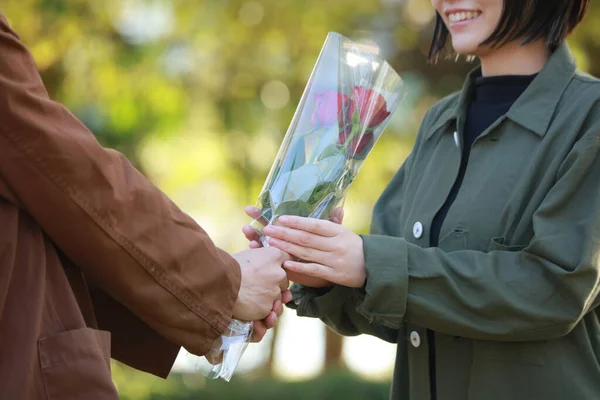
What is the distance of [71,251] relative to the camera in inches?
76.1

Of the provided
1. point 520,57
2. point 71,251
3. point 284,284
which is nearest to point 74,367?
point 71,251

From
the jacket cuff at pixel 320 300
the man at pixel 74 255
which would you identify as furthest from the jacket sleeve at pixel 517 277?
the man at pixel 74 255

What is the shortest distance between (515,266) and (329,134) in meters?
0.61

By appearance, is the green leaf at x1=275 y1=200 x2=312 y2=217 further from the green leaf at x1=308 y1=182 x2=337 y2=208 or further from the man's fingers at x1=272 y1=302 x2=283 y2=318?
the man's fingers at x1=272 y1=302 x2=283 y2=318

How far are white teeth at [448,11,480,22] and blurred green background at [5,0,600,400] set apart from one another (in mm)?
3237

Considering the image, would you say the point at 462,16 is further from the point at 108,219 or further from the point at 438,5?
the point at 108,219

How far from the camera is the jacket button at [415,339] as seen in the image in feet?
8.23

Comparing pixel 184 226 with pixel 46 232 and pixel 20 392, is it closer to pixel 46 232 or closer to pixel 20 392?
pixel 46 232

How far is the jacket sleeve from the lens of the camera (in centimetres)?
219

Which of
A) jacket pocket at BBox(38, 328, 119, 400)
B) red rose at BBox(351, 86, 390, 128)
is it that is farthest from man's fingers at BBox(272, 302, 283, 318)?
jacket pocket at BBox(38, 328, 119, 400)

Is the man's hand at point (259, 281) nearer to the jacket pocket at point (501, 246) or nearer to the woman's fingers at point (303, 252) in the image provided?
Answer: the woman's fingers at point (303, 252)

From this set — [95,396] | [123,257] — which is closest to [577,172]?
[123,257]

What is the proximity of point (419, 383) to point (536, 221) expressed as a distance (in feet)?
2.04

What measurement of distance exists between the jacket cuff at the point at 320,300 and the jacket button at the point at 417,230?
0.25 m
